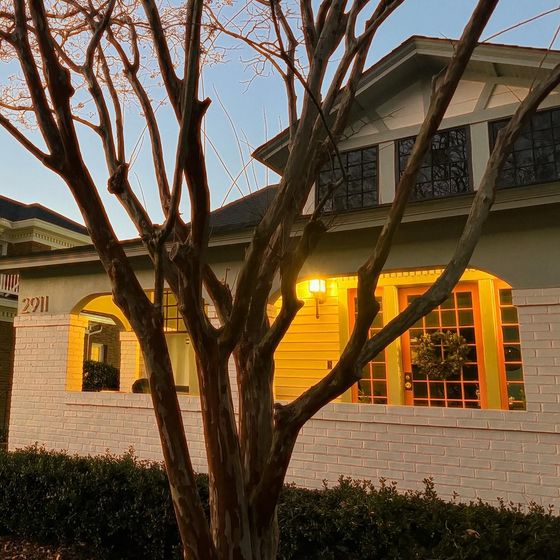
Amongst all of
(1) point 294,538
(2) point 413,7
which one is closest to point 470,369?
(1) point 294,538

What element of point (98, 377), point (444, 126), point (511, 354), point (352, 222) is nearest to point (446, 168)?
point (444, 126)

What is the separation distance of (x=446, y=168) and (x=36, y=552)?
6.63m

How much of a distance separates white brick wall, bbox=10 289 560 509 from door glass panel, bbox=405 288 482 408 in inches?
83.7

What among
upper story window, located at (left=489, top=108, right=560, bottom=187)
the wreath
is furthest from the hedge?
upper story window, located at (left=489, top=108, right=560, bottom=187)

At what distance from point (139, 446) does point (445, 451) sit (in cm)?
410

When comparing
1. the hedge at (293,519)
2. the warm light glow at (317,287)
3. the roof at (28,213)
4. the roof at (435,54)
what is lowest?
the hedge at (293,519)

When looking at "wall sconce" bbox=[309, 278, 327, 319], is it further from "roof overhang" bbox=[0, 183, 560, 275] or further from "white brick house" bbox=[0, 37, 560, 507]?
"roof overhang" bbox=[0, 183, 560, 275]

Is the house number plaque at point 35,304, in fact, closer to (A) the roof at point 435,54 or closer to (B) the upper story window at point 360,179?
(A) the roof at point 435,54

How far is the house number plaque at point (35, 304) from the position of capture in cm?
830

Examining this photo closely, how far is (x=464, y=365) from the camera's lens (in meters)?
7.47

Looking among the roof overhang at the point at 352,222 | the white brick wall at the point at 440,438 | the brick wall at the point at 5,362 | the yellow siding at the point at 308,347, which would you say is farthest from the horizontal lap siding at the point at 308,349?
the brick wall at the point at 5,362

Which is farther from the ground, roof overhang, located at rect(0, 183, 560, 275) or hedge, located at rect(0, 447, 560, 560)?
roof overhang, located at rect(0, 183, 560, 275)

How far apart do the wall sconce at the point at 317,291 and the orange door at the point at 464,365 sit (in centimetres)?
121

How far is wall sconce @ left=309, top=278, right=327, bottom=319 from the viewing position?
7969 mm
